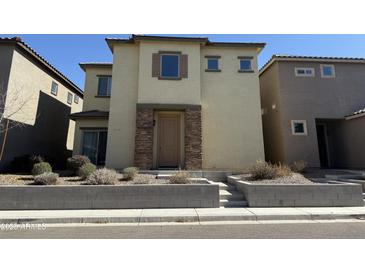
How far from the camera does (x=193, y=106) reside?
448 inches

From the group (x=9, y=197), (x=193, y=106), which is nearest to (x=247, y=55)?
(x=193, y=106)

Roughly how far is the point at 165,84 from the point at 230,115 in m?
4.03

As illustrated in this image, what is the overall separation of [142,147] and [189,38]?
656 centimetres

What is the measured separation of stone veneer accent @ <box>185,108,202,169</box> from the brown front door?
718mm

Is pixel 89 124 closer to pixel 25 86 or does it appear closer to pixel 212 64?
pixel 25 86

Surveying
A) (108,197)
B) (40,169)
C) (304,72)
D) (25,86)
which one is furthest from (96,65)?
(304,72)

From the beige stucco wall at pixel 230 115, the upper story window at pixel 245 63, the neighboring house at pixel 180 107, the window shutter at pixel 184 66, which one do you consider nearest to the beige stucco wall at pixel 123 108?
the neighboring house at pixel 180 107

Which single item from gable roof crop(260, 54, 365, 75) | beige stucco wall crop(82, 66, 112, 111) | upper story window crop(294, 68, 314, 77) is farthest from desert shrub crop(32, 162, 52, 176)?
upper story window crop(294, 68, 314, 77)

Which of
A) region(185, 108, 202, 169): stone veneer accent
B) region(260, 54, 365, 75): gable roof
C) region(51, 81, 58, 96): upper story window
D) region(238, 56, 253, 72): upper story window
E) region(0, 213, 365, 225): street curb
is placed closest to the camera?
region(0, 213, 365, 225): street curb

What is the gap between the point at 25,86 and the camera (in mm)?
11992

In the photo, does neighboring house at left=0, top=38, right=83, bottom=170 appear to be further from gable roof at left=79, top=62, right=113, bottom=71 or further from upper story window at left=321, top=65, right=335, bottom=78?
upper story window at left=321, top=65, right=335, bottom=78

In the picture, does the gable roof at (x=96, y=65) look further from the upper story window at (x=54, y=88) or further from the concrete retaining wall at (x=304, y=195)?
the concrete retaining wall at (x=304, y=195)

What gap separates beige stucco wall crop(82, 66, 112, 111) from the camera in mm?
14234

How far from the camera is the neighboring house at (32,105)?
10992 millimetres
